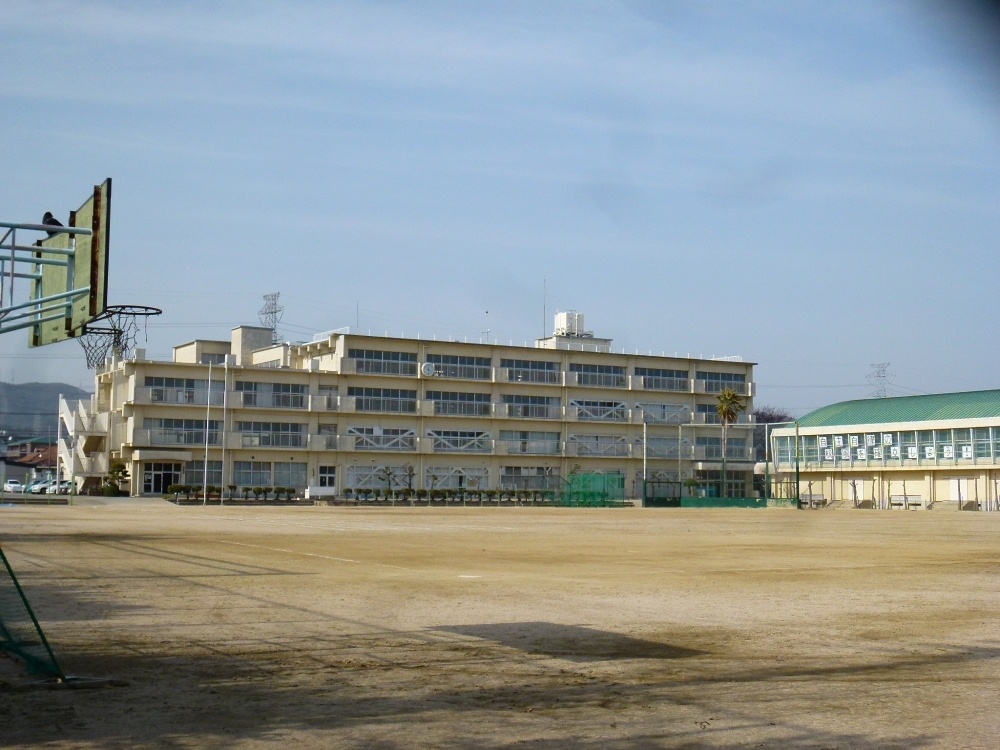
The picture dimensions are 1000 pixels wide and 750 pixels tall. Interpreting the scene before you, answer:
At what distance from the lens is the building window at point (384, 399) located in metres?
93.5

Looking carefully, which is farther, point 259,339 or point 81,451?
point 259,339

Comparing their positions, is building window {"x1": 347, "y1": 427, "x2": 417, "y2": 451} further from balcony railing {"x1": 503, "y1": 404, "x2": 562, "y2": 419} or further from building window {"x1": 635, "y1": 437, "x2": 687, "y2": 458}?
building window {"x1": 635, "y1": 437, "x2": 687, "y2": 458}

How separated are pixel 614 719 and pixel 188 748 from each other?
3.16 meters

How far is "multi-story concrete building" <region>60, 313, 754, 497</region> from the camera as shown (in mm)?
85938

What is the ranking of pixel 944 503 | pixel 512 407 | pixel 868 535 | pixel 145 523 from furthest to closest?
pixel 512 407
pixel 944 503
pixel 145 523
pixel 868 535

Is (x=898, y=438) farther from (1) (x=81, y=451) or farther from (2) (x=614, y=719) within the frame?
(2) (x=614, y=719)

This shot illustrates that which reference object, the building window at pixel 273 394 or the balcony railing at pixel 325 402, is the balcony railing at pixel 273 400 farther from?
the balcony railing at pixel 325 402

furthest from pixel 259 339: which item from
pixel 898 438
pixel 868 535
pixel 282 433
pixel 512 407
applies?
pixel 868 535

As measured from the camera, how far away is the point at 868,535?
38.9 metres

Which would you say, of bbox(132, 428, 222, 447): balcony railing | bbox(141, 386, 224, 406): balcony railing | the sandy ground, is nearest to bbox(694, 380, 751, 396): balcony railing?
bbox(141, 386, 224, 406): balcony railing

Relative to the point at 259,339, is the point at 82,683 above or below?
below

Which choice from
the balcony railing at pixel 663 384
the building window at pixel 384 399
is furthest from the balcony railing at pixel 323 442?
the balcony railing at pixel 663 384

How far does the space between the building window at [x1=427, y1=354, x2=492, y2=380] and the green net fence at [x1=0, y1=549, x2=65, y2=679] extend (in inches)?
3307

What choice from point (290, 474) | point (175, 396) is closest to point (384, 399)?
point (290, 474)
